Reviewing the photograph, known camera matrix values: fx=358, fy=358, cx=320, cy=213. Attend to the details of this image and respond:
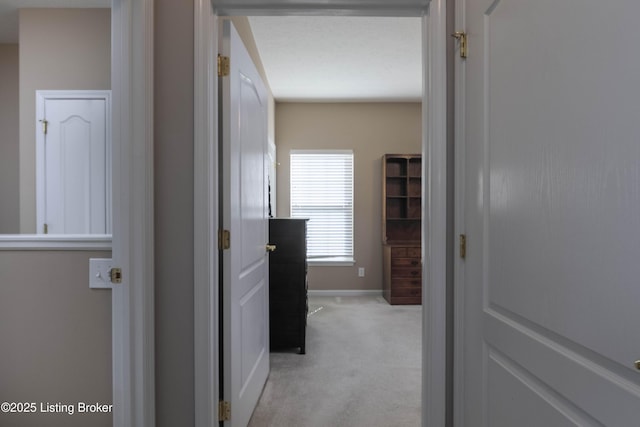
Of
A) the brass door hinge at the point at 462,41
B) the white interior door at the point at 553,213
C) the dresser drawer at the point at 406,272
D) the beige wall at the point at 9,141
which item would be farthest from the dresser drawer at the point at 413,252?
the beige wall at the point at 9,141

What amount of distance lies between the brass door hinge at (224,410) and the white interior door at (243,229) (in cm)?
2

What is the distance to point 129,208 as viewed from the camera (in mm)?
1382

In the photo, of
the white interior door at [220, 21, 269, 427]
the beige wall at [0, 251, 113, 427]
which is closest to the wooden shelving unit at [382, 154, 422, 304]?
the white interior door at [220, 21, 269, 427]

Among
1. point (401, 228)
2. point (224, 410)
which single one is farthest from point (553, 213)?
point (401, 228)

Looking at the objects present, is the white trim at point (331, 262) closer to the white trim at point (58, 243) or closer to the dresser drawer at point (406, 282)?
the dresser drawer at point (406, 282)

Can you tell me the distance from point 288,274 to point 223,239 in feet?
5.14

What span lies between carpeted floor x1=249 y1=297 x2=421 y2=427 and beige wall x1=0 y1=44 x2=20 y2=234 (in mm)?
2648

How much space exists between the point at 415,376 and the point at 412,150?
354cm

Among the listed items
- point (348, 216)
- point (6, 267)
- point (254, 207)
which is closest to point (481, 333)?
point (254, 207)

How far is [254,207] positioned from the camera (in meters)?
2.15

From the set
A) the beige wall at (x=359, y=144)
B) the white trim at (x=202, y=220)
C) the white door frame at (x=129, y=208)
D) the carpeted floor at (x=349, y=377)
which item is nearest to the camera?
the white door frame at (x=129, y=208)

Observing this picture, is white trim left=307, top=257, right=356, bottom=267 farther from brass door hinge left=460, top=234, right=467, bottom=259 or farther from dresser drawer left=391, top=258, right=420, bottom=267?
brass door hinge left=460, top=234, right=467, bottom=259

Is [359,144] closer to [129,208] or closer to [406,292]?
[406,292]

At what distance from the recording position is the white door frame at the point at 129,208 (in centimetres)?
137
